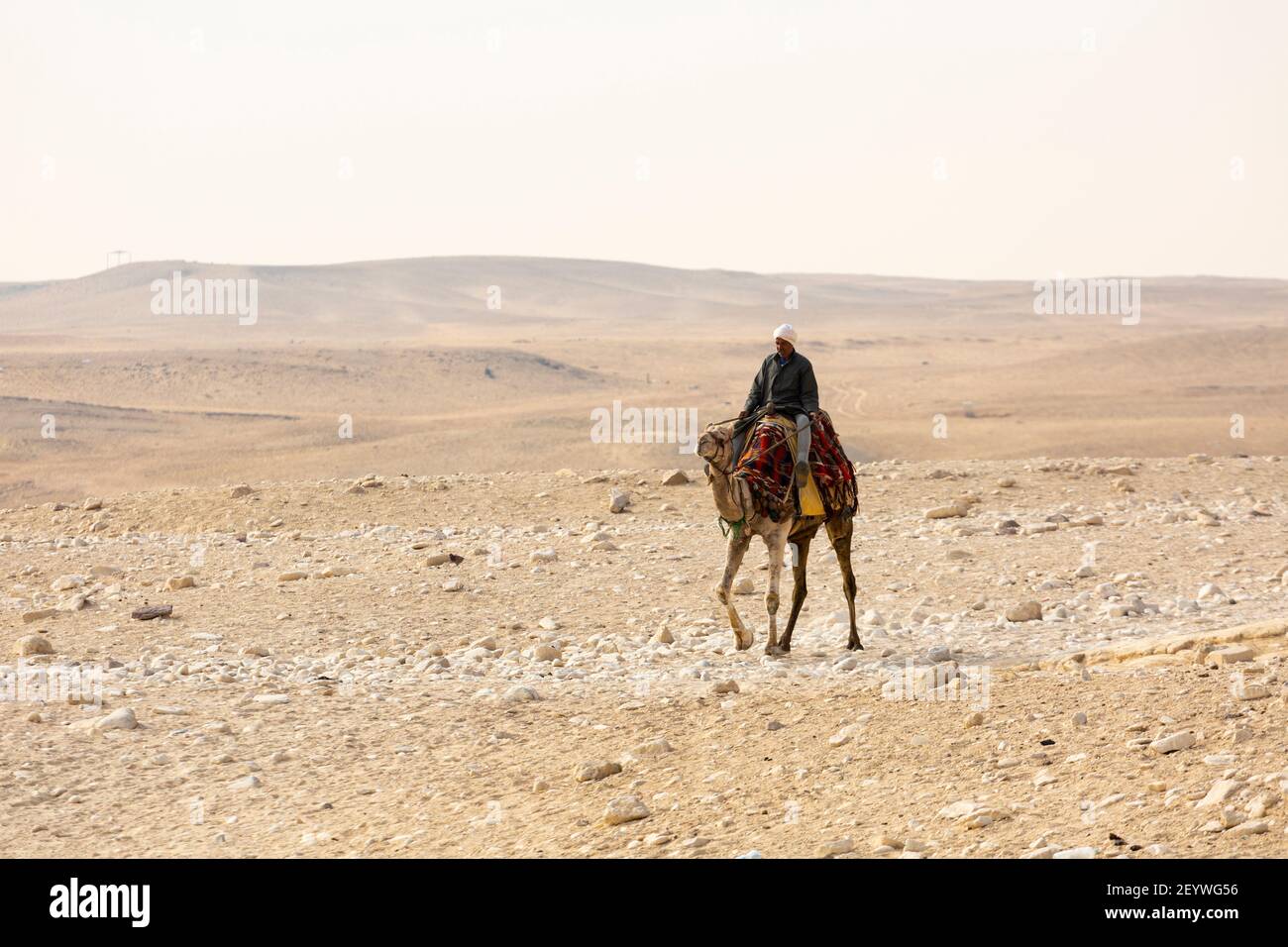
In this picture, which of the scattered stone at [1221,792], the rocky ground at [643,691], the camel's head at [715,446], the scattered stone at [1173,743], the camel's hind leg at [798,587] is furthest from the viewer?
the camel's hind leg at [798,587]

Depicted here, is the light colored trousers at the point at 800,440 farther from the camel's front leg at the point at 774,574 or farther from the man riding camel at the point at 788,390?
the camel's front leg at the point at 774,574

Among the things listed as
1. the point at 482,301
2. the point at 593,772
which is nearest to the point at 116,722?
the point at 593,772

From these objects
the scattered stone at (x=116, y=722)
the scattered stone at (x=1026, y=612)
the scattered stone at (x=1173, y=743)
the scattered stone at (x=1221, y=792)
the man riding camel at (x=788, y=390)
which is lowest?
the scattered stone at (x=116, y=722)

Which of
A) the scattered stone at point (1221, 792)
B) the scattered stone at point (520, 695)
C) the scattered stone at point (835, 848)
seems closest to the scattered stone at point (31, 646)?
the scattered stone at point (520, 695)

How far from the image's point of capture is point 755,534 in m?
10.5

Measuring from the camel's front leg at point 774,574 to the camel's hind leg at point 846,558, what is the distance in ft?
1.32

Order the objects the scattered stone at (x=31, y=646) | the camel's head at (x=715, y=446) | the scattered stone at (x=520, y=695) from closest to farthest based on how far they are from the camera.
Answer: the scattered stone at (x=520, y=695)
the camel's head at (x=715, y=446)
the scattered stone at (x=31, y=646)

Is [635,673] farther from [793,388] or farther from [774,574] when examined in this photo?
[793,388]

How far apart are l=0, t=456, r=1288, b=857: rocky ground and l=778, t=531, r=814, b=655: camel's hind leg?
0.61ft

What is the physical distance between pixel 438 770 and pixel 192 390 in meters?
45.6

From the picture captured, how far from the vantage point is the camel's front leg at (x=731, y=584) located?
10.3 metres

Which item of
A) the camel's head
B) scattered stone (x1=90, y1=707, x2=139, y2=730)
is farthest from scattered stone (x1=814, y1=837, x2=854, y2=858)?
scattered stone (x1=90, y1=707, x2=139, y2=730)

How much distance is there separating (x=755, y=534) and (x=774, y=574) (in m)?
0.32
